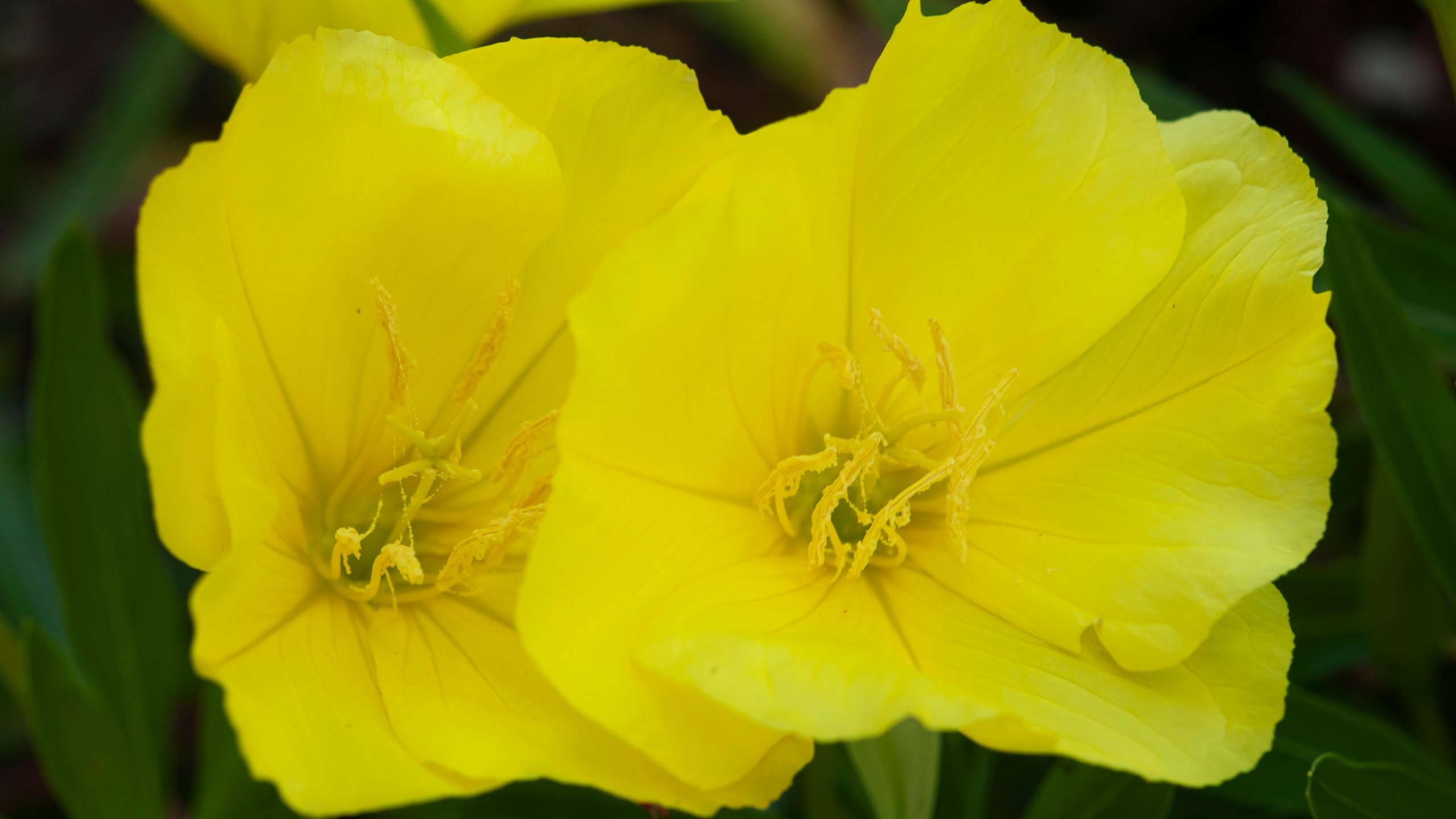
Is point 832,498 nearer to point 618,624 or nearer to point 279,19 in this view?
point 618,624

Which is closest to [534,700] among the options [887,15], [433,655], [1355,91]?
[433,655]

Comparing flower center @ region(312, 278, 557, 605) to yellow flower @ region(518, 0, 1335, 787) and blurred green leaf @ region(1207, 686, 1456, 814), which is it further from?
blurred green leaf @ region(1207, 686, 1456, 814)

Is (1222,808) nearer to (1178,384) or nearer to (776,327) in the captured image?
(1178,384)

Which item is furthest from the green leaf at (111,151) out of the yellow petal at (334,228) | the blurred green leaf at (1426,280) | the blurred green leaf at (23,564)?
the blurred green leaf at (1426,280)

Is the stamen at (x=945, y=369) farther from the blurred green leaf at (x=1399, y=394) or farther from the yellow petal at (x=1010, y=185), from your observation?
the blurred green leaf at (x=1399, y=394)

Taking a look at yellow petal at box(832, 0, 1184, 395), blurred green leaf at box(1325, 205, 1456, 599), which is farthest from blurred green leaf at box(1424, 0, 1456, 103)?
yellow petal at box(832, 0, 1184, 395)

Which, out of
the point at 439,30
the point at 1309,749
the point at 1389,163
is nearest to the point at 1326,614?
the point at 1309,749
